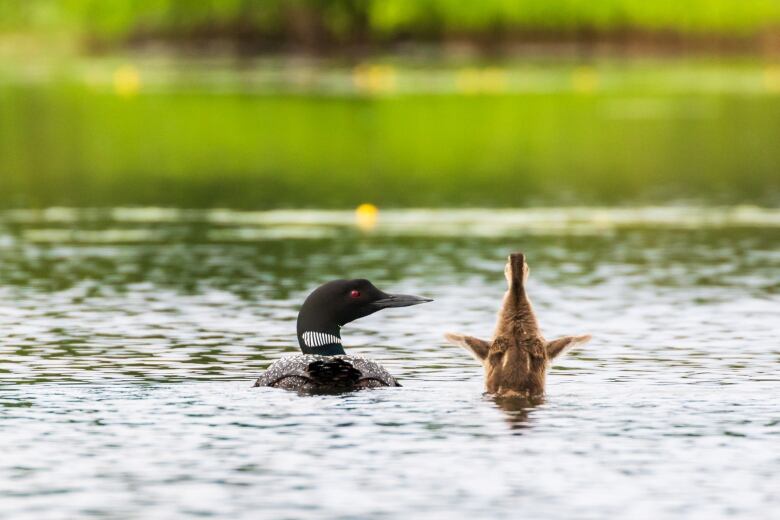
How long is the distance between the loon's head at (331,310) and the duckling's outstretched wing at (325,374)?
0.52 ft

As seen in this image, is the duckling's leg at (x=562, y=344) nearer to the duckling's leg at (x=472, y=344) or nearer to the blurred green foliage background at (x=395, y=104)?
the duckling's leg at (x=472, y=344)

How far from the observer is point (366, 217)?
98.0ft

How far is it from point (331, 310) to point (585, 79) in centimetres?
6681

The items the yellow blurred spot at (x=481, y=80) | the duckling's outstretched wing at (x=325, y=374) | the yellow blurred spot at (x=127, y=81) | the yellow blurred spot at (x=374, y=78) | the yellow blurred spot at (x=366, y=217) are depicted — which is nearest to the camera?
the duckling's outstretched wing at (x=325, y=374)

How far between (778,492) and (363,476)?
7.57 ft

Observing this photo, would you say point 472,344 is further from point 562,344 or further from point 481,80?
point 481,80

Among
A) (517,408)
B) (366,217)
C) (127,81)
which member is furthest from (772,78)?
(517,408)

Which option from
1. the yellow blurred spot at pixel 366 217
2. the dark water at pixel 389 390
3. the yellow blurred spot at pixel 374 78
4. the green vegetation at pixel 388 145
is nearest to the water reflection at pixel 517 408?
the dark water at pixel 389 390

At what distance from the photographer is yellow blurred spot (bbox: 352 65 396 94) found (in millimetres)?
72438

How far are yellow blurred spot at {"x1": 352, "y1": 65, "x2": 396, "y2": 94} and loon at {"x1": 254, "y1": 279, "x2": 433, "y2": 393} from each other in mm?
55118

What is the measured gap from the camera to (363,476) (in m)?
12.3

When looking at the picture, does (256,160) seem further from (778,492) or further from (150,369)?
(778,492)

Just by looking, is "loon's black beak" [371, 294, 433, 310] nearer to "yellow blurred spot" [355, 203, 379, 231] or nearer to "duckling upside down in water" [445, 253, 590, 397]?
"duckling upside down in water" [445, 253, 590, 397]

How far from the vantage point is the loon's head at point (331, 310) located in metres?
14.7
